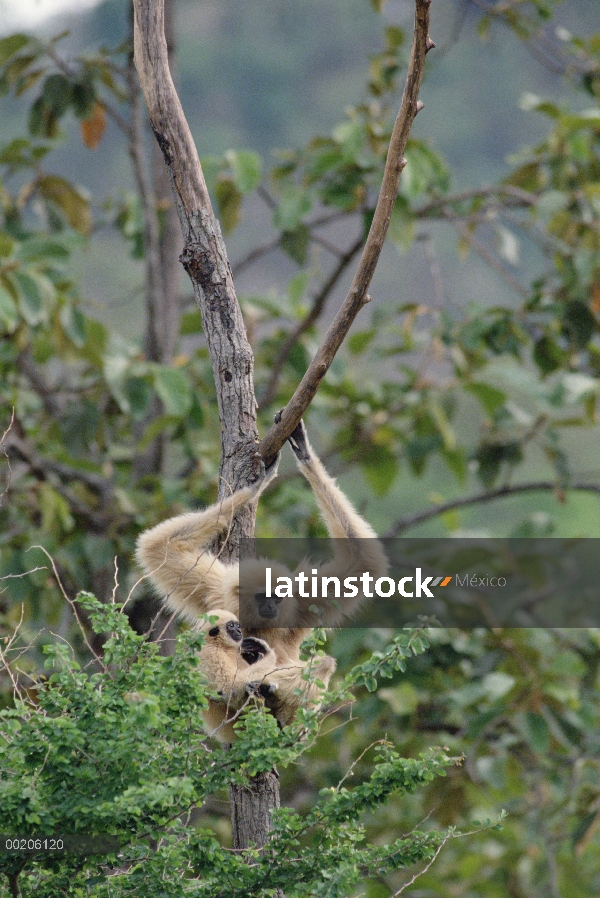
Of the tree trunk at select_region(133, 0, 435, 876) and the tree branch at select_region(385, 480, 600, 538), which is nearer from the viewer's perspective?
the tree trunk at select_region(133, 0, 435, 876)

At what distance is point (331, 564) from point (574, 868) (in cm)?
604

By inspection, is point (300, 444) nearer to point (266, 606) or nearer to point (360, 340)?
point (266, 606)

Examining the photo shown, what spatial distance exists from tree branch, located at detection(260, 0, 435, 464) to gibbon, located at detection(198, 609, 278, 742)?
93cm

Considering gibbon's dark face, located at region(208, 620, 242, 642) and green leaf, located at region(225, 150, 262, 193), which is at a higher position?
green leaf, located at region(225, 150, 262, 193)

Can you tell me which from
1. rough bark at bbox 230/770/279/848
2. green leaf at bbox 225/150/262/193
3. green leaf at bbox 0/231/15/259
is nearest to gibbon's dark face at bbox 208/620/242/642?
rough bark at bbox 230/770/279/848

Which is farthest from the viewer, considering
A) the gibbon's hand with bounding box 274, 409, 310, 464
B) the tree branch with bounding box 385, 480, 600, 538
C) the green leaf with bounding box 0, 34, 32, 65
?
the tree branch with bounding box 385, 480, 600, 538

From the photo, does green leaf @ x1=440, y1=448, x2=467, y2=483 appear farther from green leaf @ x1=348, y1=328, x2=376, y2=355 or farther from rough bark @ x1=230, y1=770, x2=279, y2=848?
rough bark @ x1=230, y1=770, x2=279, y2=848

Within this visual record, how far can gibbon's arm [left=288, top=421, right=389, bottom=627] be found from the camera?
4.39 meters

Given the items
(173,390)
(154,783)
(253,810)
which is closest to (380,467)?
(173,390)

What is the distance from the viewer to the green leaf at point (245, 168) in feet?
23.2

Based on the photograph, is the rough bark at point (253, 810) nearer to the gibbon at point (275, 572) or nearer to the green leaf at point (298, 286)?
the gibbon at point (275, 572)

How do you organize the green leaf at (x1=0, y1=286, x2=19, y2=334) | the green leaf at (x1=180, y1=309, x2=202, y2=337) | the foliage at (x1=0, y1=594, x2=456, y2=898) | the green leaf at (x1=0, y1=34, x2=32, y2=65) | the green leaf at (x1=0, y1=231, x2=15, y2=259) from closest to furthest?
1. the foliage at (x1=0, y1=594, x2=456, y2=898)
2. the green leaf at (x1=0, y1=286, x2=19, y2=334)
3. the green leaf at (x1=0, y1=231, x2=15, y2=259)
4. the green leaf at (x1=0, y1=34, x2=32, y2=65)
5. the green leaf at (x1=180, y1=309, x2=202, y2=337)

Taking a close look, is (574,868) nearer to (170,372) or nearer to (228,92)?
(170,372)

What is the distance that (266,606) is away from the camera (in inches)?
169
